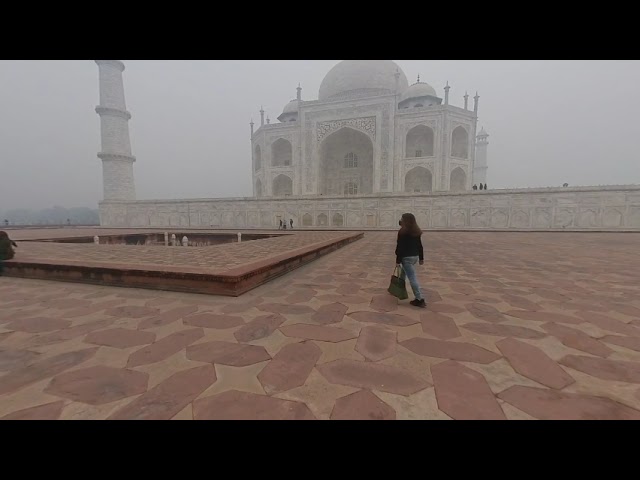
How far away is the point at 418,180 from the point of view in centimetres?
2884

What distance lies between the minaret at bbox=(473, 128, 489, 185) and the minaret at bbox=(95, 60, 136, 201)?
46.8m

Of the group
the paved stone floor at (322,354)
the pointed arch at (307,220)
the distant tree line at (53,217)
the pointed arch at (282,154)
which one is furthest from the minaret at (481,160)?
the distant tree line at (53,217)

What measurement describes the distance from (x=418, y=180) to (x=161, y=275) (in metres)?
28.8

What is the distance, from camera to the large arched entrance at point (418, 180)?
92.9 feet

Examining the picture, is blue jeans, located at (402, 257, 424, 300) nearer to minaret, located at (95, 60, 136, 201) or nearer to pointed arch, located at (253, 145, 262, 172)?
minaret, located at (95, 60, 136, 201)

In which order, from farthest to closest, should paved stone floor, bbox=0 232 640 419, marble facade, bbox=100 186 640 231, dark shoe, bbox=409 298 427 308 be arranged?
marble facade, bbox=100 186 640 231 → dark shoe, bbox=409 298 427 308 → paved stone floor, bbox=0 232 640 419

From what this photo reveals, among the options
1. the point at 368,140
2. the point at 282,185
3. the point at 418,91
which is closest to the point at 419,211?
the point at 368,140

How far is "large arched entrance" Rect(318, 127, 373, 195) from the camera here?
3012cm

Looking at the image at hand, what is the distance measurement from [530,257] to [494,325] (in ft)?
16.3

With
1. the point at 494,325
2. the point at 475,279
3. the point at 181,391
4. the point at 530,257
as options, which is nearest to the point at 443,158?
the point at 530,257

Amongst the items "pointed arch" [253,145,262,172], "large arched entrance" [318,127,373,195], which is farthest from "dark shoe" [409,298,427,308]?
"pointed arch" [253,145,262,172]

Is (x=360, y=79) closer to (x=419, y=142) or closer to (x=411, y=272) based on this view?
(x=419, y=142)

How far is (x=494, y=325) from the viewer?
94.8 inches
